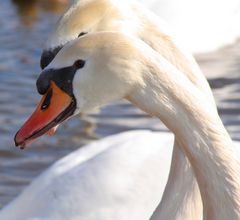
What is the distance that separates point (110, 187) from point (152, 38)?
1.34 m

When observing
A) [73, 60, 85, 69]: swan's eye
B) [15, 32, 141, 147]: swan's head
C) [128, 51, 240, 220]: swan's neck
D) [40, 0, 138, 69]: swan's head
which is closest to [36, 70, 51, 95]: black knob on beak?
[15, 32, 141, 147]: swan's head

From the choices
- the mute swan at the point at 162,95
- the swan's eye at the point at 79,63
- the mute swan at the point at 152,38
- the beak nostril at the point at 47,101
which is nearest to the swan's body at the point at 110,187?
the mute swan at the point at 152,38

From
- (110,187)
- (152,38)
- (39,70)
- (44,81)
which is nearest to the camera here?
(44,81)

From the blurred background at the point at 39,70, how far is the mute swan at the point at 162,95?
141 inches

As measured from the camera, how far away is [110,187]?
18.3 ft

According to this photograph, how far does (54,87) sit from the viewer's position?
382 centimetres

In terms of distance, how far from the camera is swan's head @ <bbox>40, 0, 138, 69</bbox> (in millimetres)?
4664

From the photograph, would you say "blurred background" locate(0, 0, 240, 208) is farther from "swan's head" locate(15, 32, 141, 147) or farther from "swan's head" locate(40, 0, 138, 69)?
"swan's head" locate(15, 32, 141, 147)

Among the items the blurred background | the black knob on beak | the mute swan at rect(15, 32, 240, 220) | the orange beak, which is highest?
the mute swan at rect(15, 32, 240, 220)

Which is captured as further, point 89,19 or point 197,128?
point 89,19

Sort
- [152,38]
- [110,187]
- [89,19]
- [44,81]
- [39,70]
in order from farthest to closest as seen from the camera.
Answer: [39,70] < [110,187] < [89,19] < [152,38] < [44,81]

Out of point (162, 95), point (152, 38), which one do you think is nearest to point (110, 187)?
point (152, 38)

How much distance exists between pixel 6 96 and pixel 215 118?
18.3ft

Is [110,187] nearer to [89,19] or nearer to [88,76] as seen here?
[89,19]
